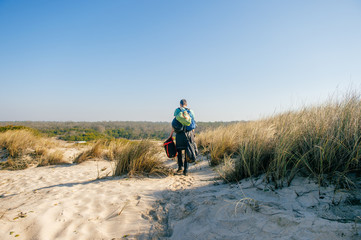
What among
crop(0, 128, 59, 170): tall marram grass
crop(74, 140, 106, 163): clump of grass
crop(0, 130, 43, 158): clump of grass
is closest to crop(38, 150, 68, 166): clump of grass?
crop(0, 128, 59, 170): tall marram grass

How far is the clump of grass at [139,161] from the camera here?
174 inches

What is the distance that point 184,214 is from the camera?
2447 mm

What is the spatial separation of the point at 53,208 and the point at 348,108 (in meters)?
4.92

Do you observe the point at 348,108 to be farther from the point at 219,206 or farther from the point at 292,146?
the point at 219,206

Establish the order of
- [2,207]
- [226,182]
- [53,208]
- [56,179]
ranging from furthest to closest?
[56,179] → [226,182] → [2,207] → [53,208]

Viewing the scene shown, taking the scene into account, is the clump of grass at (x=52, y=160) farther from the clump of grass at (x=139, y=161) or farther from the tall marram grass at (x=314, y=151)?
the tall marram grass at (x=314, y=151)

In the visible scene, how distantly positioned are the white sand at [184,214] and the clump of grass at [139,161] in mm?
1108

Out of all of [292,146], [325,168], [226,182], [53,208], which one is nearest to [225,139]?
[226,182]

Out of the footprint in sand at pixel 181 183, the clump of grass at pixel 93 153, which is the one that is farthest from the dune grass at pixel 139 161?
the clump of grass at pixel 93 153

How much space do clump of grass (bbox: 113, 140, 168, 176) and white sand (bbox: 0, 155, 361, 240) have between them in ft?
3.63

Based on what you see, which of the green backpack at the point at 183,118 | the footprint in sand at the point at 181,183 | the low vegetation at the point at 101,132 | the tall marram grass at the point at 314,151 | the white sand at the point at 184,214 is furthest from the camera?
the low vegetation at the point at 101,132

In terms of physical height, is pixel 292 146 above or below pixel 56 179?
above

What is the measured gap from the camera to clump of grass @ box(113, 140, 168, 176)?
4.43 meters

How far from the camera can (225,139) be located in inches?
230
